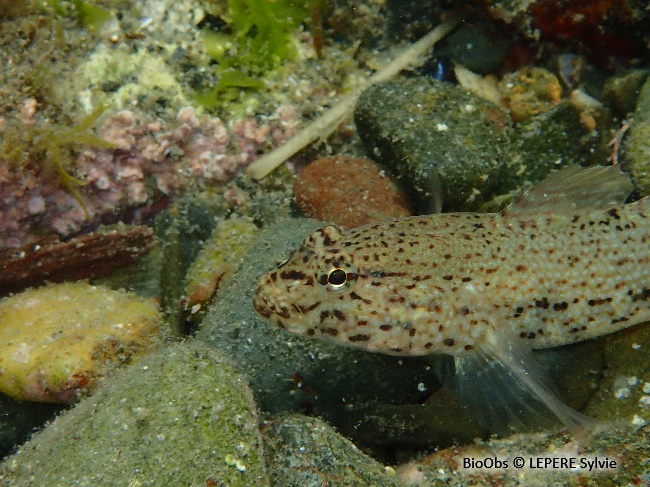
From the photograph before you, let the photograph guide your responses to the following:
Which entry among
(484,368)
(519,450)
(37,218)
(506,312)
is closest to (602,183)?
(506,312)

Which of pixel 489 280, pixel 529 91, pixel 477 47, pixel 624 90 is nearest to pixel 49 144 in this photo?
pixel 489 280

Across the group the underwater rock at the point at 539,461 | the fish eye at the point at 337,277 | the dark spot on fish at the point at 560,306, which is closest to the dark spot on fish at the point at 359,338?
the fish eye at the point at 337,277

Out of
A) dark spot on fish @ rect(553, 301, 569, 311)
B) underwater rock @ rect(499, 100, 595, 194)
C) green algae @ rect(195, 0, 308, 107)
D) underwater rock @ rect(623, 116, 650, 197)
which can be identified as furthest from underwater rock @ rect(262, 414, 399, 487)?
green algae @ rect(195, 0, 308, 107)

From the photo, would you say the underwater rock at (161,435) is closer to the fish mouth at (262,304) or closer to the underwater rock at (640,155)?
the fish mouth at (262,304)

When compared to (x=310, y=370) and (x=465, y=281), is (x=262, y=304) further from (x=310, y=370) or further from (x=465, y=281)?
(x=465, y=281)

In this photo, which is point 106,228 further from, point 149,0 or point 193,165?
point 149,0

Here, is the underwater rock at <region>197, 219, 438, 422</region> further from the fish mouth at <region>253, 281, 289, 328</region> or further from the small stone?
the small stone
